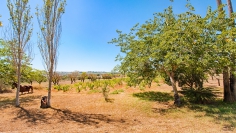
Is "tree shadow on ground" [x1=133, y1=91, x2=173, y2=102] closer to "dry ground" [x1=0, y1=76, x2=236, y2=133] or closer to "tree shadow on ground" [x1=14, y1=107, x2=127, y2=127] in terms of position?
"dry ground" [x1=0, y1=76, x2=236, y2=133]

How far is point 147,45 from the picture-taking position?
850 centimetres

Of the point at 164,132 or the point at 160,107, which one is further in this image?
the point at 160,107

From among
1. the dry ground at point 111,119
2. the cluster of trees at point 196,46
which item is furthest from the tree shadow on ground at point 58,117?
the cluster of trees at point 196,46

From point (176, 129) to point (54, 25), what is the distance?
29.3ft

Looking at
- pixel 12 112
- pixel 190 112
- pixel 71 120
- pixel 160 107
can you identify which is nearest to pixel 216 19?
pixel 190 112

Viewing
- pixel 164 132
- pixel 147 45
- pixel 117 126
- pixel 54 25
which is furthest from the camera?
pixel 54 25

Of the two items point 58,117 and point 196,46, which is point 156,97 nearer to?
point 196,46

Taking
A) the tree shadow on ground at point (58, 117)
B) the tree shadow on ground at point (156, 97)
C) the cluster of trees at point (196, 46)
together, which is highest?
the cluster of trees at point (196, 46)

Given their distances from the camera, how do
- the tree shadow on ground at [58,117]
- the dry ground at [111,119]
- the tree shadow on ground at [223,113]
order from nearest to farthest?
the dry ground at [111,119], the tree shadow on ground at [223,113], the tree shadow on ground at [58,117]

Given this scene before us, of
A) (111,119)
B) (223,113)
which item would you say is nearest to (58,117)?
(111,119)

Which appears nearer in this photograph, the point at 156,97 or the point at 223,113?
the point at 223,113

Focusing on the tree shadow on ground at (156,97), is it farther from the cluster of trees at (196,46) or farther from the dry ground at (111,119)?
the cluster of trees at (196,46)

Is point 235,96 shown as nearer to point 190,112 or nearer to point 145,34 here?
point 190,112

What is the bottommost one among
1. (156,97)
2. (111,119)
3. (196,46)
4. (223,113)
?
(111,119)
